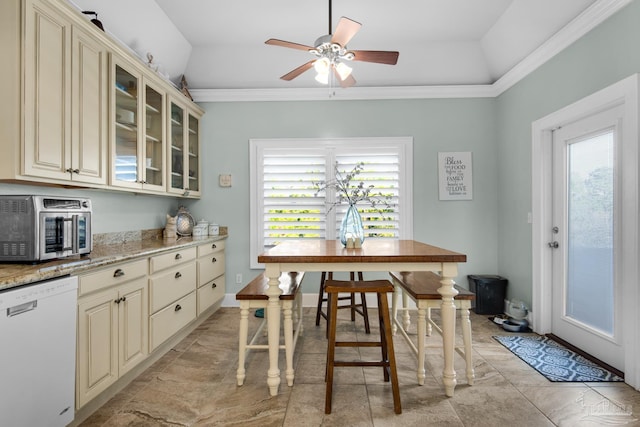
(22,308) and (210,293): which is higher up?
(22,308)

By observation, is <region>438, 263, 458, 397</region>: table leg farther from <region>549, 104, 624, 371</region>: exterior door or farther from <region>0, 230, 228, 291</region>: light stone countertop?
<region>0, 230, 228, 291</region>: light stone countertop

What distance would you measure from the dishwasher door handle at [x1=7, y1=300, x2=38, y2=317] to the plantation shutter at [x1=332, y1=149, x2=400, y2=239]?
3073 mm

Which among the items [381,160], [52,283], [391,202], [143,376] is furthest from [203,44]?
[143,376]

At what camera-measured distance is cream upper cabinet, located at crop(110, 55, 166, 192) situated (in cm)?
252

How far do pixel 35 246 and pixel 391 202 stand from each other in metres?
3.29

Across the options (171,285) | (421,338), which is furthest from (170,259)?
(421,338)

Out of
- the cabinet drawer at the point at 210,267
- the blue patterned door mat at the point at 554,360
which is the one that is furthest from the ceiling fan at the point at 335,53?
the blue patterned door mat at the point at 554,360

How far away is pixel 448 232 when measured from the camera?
403cm

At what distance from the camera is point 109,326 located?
2041 mm

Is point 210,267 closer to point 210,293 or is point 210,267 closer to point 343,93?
point 210,293

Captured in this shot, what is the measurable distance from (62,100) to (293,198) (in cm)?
246

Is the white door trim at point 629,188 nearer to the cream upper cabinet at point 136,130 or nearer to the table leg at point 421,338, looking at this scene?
the table leg at point 421,338

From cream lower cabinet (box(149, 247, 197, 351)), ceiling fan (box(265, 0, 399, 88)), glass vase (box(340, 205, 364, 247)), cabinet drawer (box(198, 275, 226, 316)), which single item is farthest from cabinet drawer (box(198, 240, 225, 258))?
ceiling fan (box(265, 0, 399, 88))

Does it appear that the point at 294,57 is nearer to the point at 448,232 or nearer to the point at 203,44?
the point at 203,44
